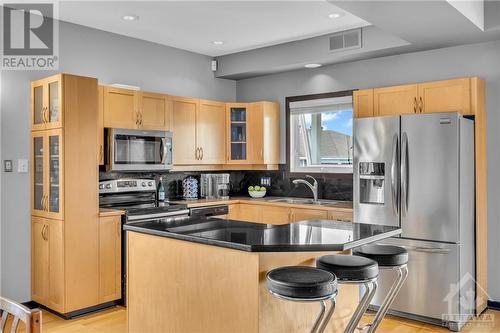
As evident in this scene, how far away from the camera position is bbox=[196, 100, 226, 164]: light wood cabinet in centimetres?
543

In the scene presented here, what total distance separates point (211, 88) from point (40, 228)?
280 cm

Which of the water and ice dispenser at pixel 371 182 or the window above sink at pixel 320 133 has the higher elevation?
the window above sink at pixel 320 133

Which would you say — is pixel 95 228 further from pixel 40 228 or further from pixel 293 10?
pixel 293 10

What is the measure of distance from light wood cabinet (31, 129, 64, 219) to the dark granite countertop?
1359 mm

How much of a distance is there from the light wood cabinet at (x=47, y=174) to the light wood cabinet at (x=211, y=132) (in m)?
1.74

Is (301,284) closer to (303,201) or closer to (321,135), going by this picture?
(303,201)

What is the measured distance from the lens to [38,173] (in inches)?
168

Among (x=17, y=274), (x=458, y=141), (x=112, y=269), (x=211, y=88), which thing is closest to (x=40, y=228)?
(x=17, y=274)

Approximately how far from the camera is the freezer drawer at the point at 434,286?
380 cm

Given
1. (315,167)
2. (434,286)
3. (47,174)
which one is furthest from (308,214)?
(47,174)

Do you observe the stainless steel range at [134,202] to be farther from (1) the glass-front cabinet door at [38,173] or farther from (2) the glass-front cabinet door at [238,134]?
(2) the glass-front cabinet door at [238,134]

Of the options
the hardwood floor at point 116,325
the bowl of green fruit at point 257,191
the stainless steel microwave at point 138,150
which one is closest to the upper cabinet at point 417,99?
the bowl of green fruit at point 257,191

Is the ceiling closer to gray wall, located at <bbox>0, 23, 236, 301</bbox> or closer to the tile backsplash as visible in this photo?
gray wall, located at <bbox>0, 23, 236, 301</bbox>

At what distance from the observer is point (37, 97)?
4.25 m
